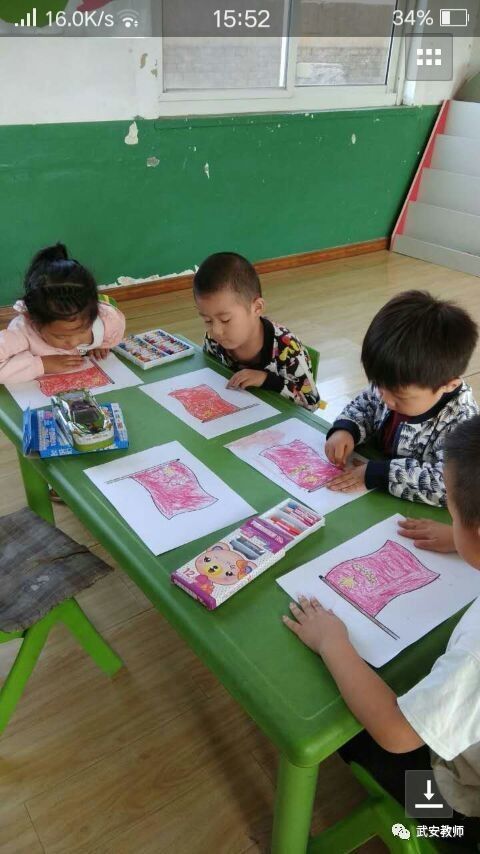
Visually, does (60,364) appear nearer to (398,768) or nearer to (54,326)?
(54,326)

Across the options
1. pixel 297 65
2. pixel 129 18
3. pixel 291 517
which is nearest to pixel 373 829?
pixel 291 517

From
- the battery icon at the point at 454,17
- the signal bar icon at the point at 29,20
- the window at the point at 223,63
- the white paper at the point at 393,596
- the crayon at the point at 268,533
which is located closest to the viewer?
the white paper at the point at 393,596

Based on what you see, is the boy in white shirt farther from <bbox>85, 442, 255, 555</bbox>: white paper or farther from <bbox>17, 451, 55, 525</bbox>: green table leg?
<bbox>17, 451, 55, 525</bbox>: green table leg

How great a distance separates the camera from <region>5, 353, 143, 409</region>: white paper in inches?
53.7

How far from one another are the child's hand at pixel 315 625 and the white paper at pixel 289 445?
0.22 metres

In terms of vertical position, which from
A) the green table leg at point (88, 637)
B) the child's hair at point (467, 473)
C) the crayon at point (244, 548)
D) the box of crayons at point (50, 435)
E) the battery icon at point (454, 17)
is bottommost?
the green table leg at point (88, 637)

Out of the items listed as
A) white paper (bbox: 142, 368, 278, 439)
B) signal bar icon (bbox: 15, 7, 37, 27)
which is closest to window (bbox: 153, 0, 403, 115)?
signal bar icon (bbox: 15, 7, 37, 27)

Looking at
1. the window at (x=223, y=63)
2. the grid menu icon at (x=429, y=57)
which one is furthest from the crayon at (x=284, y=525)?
the grid menu icon at (x=429, y=57)

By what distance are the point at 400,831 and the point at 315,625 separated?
0.34 meters

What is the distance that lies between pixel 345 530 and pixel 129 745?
0.69m

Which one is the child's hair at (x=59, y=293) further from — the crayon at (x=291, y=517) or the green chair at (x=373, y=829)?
the green chair at (x=373, y=829)

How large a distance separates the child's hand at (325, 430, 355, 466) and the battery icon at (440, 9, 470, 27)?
3963 mm

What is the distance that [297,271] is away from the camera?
397 cm

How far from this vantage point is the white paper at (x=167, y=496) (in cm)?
99
